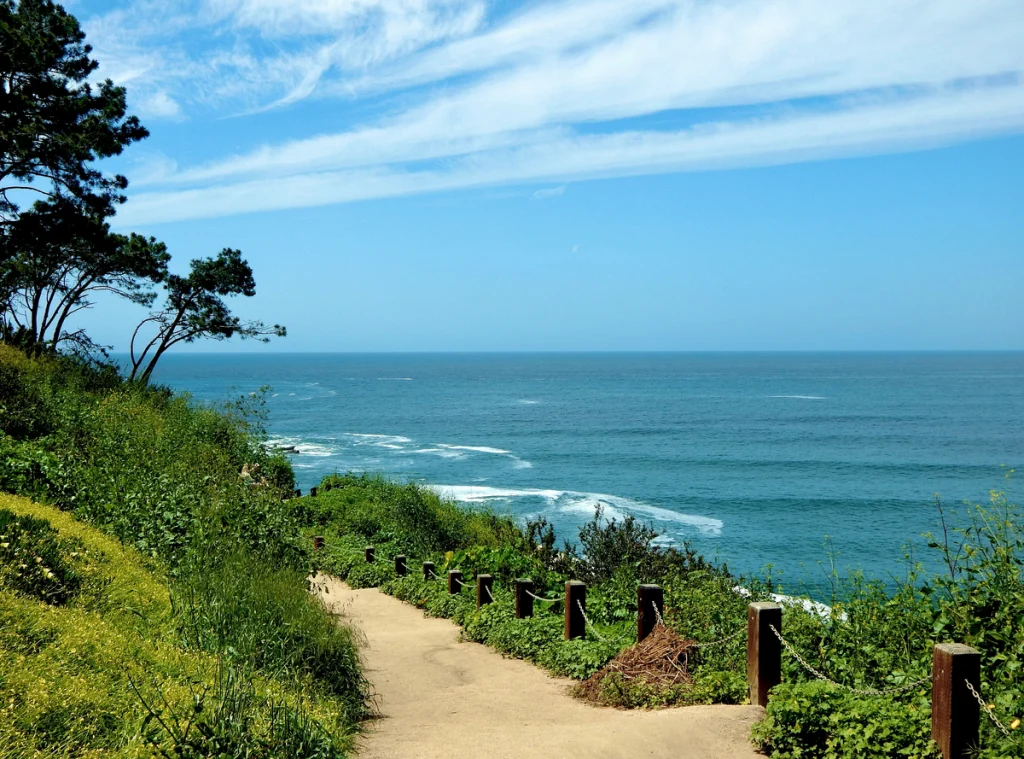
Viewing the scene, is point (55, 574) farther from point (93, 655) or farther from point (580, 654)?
point (580, 654)

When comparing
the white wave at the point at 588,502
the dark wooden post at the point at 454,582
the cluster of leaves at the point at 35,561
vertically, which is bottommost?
the white wave at the point at 588,502

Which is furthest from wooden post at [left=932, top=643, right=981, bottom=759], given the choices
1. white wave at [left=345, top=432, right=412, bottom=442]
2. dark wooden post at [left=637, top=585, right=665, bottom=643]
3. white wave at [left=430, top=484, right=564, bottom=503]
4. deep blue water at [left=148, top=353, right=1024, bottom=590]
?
white wave at [left=345, top=432, right=412, bottom=442]

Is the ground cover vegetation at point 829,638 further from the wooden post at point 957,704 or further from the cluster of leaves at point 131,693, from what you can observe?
the cluster of leaves at point 131,693

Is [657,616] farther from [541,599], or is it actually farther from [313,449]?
[313,449]

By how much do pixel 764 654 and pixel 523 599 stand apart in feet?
15.3

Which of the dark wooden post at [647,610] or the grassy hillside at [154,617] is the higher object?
the grassy hillside at [154,617]

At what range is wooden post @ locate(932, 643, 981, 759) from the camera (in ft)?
17.2

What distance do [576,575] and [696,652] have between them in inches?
318

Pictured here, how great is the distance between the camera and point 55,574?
668 centimetres

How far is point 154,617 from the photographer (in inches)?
261

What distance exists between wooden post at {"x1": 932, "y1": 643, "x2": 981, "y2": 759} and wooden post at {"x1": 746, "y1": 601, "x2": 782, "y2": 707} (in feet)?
5.87

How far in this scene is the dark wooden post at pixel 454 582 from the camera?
1387 cm

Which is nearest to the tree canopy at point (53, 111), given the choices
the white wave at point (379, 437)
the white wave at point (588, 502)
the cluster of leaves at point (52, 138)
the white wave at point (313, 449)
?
the cluster of leaves at point (52, 138)

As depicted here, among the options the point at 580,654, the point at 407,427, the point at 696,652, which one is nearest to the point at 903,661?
the point at 696,652
